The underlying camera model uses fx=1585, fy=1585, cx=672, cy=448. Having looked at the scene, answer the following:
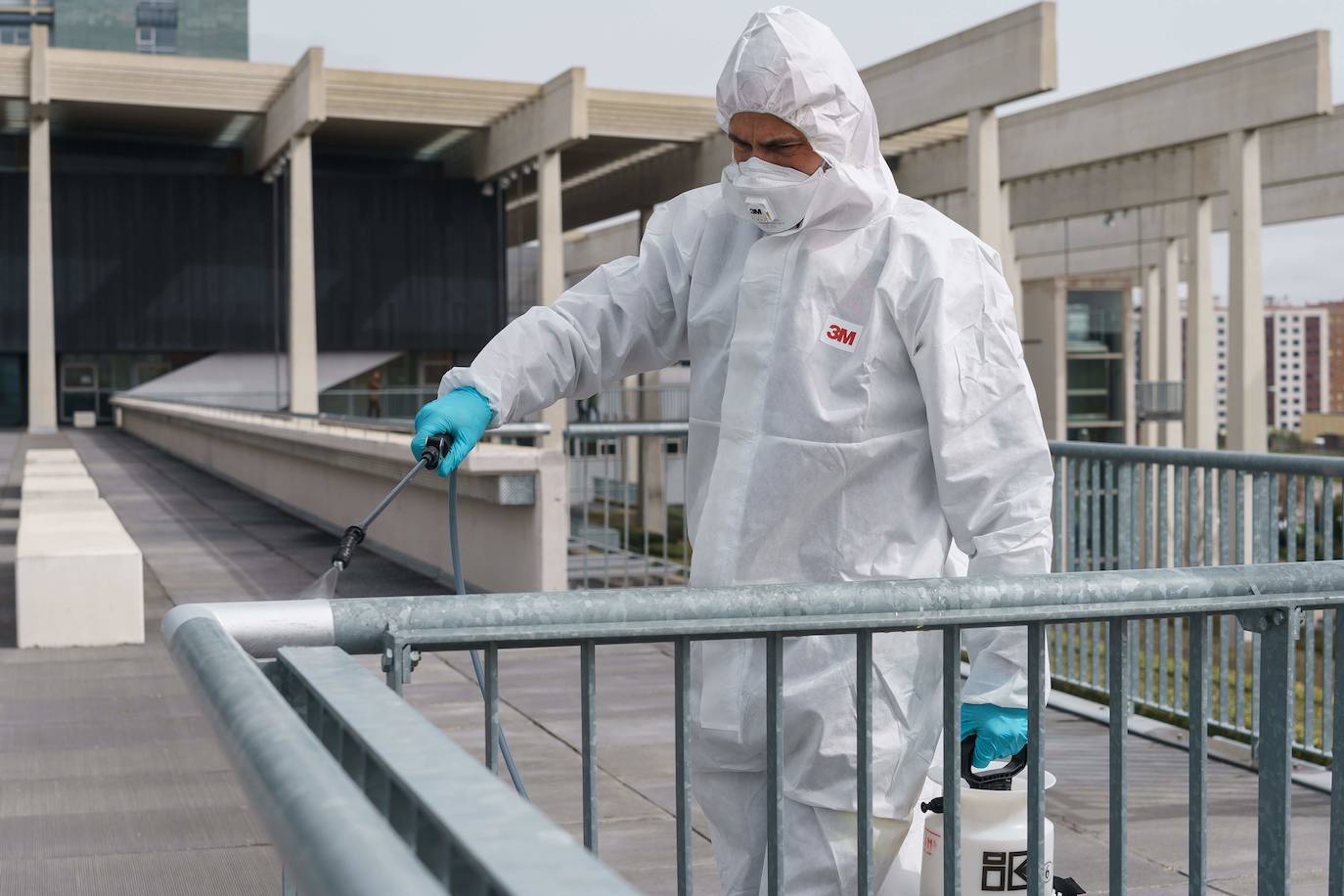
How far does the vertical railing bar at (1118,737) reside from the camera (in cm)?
247

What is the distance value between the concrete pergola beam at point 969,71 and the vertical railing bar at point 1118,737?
2320 centimetres

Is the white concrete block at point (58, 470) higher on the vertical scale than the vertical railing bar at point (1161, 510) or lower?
lower

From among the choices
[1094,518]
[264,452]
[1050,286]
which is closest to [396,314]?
[1050,286]

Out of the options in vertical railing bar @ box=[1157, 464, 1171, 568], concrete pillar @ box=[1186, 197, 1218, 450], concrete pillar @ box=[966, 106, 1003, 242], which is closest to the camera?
vertical railing bar @ box=[1157, 464, 1171, 568]

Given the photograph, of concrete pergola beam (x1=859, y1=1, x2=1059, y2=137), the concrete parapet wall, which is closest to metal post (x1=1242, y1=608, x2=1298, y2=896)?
the concrete parapet wall

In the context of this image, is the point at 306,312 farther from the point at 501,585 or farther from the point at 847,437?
the point at 847,437

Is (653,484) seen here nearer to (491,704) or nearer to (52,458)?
(52,458)

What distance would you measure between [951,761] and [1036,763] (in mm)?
137

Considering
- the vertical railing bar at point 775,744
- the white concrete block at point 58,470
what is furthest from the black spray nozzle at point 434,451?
the white concrete block at point 58,470

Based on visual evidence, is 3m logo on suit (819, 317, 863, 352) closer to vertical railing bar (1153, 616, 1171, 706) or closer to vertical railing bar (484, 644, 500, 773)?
vertical railing bar (484, 644, 500, 773)

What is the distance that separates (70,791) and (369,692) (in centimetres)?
404

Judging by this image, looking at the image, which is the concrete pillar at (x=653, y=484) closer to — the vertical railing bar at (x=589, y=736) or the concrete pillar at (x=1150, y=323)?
the vertical railing bar at (x=589, y=736)

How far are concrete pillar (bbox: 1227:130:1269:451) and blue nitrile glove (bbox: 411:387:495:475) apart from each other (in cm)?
2504

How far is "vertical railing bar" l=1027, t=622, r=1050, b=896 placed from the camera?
96.6 inches
